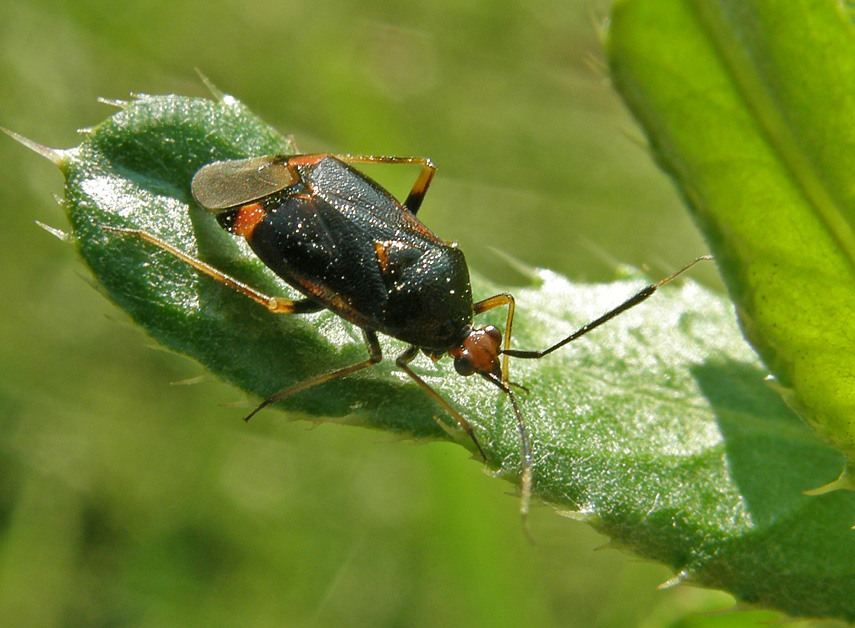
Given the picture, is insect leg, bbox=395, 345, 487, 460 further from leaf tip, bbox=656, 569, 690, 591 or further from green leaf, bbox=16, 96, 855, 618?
leaf tip, bbox=656, 569, 690, 591

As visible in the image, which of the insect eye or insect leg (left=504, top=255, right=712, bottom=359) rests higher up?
insect leg (left=504, top=255, right=712, bottom=359)

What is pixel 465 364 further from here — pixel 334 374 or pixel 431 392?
pixel 334 374

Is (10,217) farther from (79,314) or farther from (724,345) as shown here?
(724,345)

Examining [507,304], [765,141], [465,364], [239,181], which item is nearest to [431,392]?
[465,364]

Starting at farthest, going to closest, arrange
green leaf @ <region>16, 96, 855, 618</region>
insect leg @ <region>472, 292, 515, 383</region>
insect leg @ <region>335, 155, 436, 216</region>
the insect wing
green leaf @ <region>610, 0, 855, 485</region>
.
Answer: insect leg @ <region>335, 155, 436, 216</region>
insect leg @ <region>472, 292, 515, 383</region>
the insect wing
green leaf @ <region>16, 96, 855, 618</region>
green leaf @ <region>610, 0, 855, 485</region>

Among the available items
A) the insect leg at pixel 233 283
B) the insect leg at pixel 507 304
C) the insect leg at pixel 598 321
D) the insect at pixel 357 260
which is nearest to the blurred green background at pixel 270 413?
the insect leg at pixel 598 321

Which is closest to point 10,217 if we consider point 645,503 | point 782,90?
point 645,503

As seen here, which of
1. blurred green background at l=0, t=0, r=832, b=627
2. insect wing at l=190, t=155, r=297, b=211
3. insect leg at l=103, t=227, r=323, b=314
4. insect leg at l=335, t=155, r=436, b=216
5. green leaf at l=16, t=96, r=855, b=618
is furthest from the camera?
blurred green background at l=0, t=0, r=832, b=627

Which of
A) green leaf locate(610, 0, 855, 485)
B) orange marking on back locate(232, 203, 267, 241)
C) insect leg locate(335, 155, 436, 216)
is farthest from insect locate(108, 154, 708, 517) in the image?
green leaf locate(610, 0, 855, 485)
